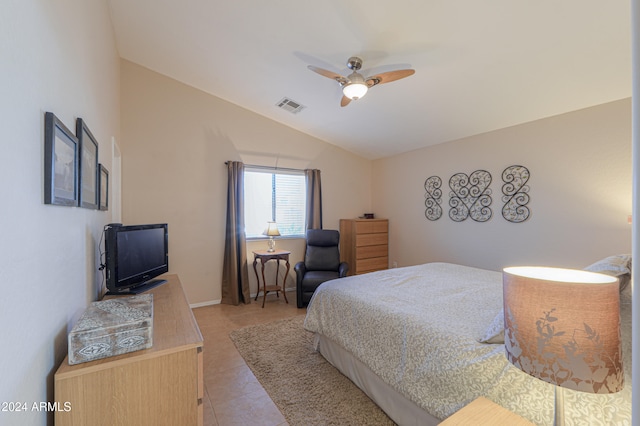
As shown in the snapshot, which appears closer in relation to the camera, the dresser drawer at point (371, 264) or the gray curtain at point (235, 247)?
the gray curtain at point (235, 247)

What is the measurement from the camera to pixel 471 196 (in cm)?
388

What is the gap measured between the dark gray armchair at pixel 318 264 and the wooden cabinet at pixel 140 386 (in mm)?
2457

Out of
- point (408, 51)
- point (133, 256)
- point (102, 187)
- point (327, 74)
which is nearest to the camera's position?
point (102, 187)

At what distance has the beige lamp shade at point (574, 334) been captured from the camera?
0.72m

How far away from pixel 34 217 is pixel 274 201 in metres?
3.72

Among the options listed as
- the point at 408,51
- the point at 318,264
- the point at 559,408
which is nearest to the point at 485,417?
the point at 559,408

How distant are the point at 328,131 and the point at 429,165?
1768mm

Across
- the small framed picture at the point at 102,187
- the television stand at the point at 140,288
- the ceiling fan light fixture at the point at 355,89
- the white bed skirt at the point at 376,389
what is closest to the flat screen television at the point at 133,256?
the television stand at the point at 140,288

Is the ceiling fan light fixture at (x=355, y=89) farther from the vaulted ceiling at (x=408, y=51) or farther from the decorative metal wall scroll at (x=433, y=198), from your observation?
the decorative metal wall scroll at (x=433, y=198)

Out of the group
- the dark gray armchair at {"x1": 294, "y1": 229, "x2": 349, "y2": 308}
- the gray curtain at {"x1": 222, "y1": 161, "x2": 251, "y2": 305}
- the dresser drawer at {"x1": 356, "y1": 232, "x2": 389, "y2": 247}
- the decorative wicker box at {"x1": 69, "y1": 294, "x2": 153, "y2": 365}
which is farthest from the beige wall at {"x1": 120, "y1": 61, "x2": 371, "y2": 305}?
the decorative wicker box at {"x1": 69, "y1": 294, "x2": 153, "y2": 365}

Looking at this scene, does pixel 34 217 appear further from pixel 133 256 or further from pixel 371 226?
pixel 371 226

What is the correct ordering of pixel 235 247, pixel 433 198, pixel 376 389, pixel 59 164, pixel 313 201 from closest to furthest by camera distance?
1. pixel 59 164
2. pixel 376 389
3. pixel 235 247
4. pixel 433 198
5. pixel 313 201

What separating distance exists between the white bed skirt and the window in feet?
7.83

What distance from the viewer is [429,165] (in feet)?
14.6
